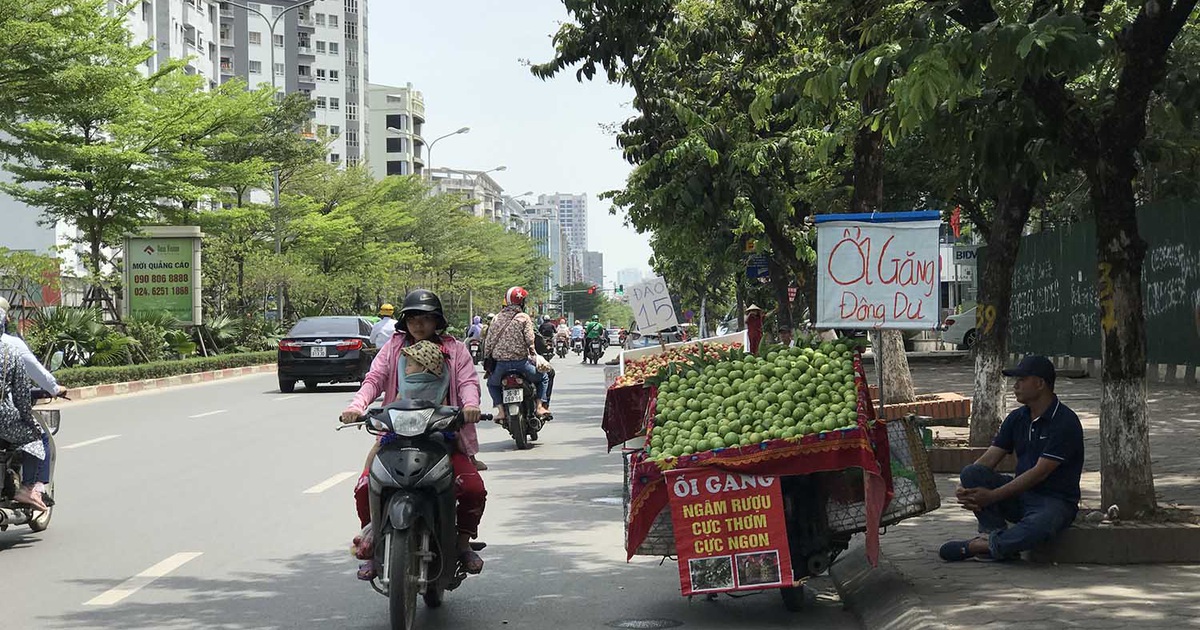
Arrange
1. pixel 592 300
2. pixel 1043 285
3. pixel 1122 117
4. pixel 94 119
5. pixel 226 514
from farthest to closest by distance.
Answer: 1. pixel 592 300
2. pixel 94 119
3. pixel 1043 285
4. pixel 226 514
5. pixel 1122 117

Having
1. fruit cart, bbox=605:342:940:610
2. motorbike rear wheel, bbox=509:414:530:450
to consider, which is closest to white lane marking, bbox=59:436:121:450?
motorbike rear wheel, bbox=509:414:530:450

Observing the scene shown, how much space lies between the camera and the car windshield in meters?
27.9

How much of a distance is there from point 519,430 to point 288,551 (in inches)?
276

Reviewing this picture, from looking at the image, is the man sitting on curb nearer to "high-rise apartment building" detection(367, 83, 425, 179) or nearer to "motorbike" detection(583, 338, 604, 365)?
"motorbike" detection(583, 338, 604, 365)

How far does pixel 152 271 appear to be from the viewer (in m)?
36.2

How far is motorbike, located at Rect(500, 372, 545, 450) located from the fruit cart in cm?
825

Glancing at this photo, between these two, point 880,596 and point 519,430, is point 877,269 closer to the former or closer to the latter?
point 880,596

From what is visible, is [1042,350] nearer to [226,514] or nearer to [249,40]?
Answer: [226,514]

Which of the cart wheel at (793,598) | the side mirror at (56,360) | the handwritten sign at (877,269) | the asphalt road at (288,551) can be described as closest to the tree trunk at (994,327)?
the asphalt road at (288,551)

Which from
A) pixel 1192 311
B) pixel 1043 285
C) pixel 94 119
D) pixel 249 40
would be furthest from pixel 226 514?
pixel 249 40

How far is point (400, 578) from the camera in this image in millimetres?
6125

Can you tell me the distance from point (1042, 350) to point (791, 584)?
24.6 m

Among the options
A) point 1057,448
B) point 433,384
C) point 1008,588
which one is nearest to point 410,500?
point 433,384

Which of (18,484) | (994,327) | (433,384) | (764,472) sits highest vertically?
(994,327)
